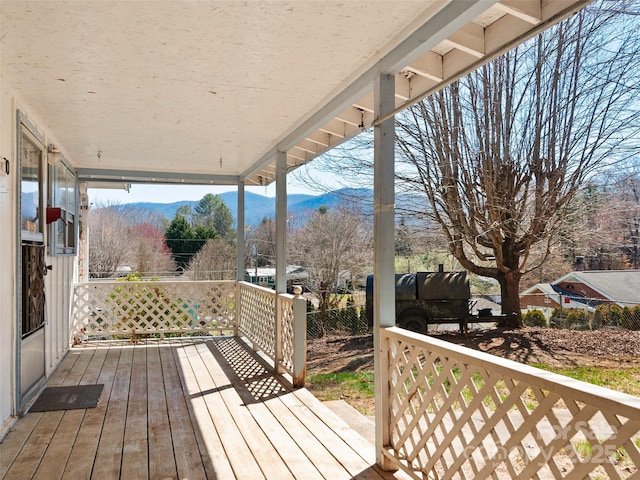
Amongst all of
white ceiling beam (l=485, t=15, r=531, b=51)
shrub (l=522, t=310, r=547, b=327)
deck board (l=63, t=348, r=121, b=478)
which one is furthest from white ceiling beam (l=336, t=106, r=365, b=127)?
shrub (l=522, t=310, r=547, b=327)

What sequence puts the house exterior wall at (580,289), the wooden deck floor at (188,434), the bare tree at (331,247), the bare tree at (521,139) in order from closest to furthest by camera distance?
the wooden deck floor at (188,434) → the house exterior wall at (580,289) → the bare tree at (521,139) → the bare tree at (331,247)

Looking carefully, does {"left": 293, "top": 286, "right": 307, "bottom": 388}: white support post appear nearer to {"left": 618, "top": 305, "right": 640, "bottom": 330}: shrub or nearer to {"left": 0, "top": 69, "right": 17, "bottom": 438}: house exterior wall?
{"left": 0, "top": 69, "right": 17, "bottom": 438}: house exterior wall

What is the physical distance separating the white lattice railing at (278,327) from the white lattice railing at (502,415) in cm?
176

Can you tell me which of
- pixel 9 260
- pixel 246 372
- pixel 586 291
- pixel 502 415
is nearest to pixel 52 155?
pixel 9 260

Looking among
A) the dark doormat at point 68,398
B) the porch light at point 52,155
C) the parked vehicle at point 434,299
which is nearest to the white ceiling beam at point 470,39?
the dark doormat at point 68,398

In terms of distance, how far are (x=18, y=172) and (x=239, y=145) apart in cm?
221

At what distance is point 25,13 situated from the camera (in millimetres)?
2150

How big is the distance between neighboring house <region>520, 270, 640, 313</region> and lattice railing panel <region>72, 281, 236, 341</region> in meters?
4.59

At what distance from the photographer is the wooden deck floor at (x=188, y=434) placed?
262 centimetres

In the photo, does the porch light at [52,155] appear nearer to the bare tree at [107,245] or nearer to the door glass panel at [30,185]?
the door glass panel at [30,185]

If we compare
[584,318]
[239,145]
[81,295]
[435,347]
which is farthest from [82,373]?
[584,318]

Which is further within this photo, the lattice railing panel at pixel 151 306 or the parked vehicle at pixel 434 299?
the parked vehicle at pixel 434 299

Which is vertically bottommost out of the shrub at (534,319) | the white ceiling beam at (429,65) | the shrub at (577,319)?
the shrub at (534,319)

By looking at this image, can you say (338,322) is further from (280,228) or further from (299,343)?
(299,343)
